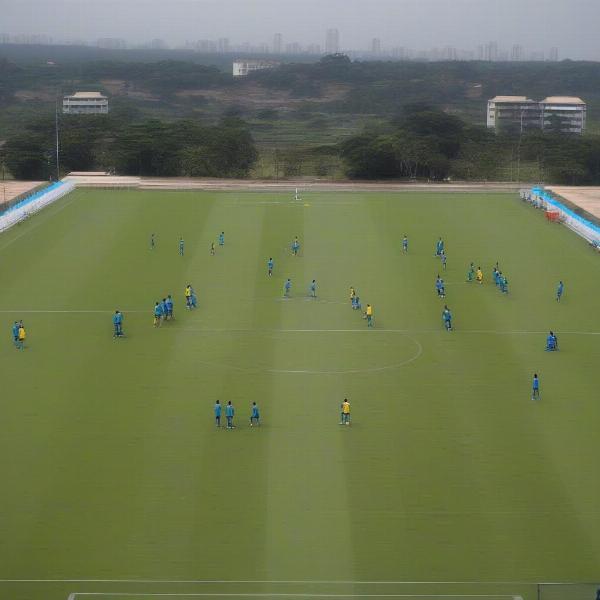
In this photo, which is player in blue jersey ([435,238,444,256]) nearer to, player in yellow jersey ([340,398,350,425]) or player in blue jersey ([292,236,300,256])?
player in blue jersey ([292,236,300,256])

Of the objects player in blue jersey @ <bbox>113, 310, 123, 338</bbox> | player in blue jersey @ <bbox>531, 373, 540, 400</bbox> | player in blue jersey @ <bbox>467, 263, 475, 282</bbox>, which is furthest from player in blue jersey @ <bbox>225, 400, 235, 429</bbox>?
player in blue jersey @ <bbox>467, 263, 475, 282</bbox>

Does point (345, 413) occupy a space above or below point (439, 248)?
above

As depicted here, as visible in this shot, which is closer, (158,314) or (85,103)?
(158,314)

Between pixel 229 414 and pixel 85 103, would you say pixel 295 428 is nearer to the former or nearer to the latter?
pixel 229 414

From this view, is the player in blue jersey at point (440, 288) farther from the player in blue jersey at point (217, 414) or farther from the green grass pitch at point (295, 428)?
the player in blue jersey at point (217, 414)

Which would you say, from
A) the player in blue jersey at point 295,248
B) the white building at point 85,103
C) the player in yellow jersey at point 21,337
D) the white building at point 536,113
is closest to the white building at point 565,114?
the white building at point 536,113

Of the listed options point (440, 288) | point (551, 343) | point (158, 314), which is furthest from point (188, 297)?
point (551, 343)

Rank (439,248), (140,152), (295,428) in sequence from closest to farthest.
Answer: (295,428)
(439,248)
(140,152)
